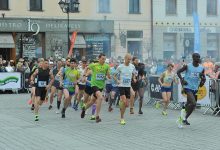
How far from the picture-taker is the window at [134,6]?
39750mm

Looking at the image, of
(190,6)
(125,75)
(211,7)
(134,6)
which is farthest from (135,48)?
(125,75)

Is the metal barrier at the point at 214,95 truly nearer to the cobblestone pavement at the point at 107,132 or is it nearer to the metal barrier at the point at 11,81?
the cobblestone pavement at the point at 107,132

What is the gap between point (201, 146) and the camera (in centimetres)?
1018

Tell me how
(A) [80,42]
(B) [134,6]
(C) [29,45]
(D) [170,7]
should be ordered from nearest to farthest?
(C) [29,45] → (A) [80,42] → (B) [134,6] → (D) [170,7]

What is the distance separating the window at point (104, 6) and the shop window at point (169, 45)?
4.95 m

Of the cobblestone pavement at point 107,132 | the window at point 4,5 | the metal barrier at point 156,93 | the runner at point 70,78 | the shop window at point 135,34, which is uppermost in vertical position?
the window at point 4,5

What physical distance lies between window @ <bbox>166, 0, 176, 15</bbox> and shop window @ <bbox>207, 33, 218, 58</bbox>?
10.9 ft

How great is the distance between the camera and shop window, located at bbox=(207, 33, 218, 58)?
41.1 metres

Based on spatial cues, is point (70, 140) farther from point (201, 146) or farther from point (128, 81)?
point (128, 81)

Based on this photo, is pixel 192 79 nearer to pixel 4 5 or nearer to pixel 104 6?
pixel 4 5

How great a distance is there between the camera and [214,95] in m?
16.2

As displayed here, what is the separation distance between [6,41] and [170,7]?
13114 millimetres

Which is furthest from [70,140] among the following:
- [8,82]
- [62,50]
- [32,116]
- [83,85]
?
[62,50]

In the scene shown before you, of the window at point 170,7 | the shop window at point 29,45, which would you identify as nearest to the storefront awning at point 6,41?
the shop window at point 29,45
